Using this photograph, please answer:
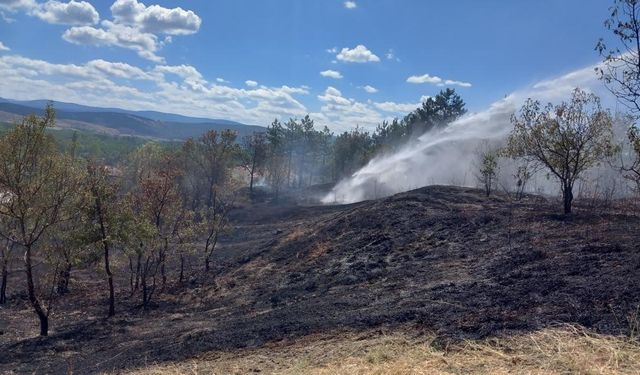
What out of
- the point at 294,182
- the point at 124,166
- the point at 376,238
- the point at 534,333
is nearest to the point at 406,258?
the point at 376,238

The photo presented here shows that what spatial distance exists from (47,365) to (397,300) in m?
9.61

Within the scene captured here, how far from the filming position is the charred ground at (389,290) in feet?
33.0

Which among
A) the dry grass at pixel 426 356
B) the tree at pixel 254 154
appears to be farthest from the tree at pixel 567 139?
the tree at pixel 254 154

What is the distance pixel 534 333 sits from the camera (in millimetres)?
8086

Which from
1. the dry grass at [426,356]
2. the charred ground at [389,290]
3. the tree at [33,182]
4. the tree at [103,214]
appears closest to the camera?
the dry grass at [426,356]

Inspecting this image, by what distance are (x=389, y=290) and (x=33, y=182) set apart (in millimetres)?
12241

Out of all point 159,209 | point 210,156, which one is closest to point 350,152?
point 210,156

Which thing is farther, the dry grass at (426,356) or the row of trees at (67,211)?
the row of trees at (67,211)

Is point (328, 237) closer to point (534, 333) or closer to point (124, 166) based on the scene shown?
point (534, 333)

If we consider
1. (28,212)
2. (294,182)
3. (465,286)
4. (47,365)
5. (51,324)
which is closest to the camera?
(465,286)

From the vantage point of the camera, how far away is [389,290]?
14062 mm

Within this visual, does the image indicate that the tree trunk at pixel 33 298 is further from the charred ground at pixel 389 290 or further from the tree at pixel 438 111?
the tree at pixel 438 111

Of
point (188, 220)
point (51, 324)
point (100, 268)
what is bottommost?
point (51, 324)

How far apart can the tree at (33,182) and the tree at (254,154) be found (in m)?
44.5
